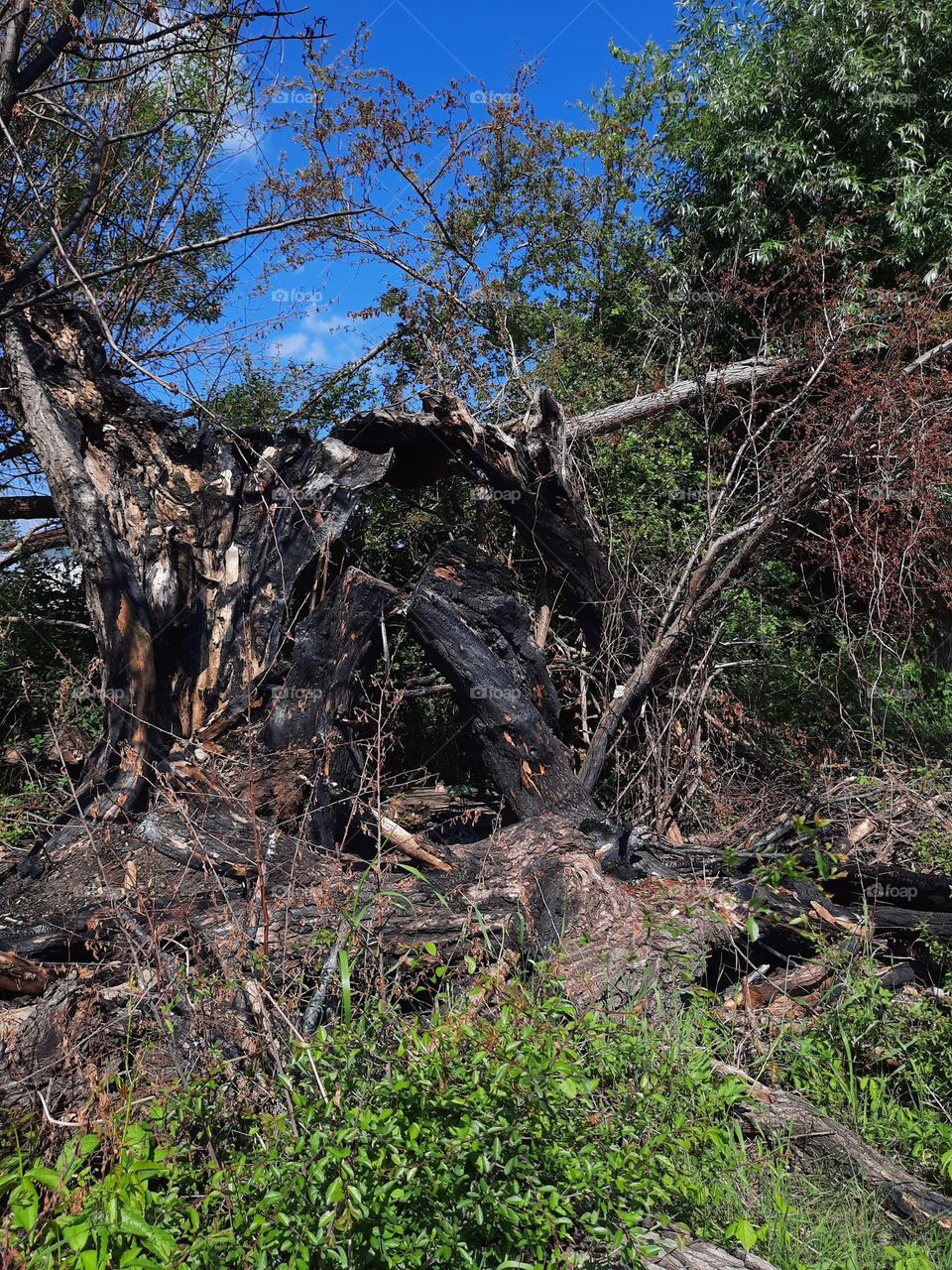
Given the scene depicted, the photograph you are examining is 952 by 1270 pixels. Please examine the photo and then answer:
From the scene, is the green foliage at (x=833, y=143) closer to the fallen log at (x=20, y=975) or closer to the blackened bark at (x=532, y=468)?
the blackened bark at (x=532, y=468)

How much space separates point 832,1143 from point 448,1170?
1704mm

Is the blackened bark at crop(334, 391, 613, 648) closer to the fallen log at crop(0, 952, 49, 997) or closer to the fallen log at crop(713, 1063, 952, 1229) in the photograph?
the fallen log at crop(713, 1063, 952, 1229)

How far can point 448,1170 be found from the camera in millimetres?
2211

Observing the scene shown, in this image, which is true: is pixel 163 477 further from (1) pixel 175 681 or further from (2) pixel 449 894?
(2) pixel 449 894

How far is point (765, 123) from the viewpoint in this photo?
32.1ft

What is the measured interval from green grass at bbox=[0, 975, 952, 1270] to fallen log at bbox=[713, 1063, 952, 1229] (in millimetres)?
81

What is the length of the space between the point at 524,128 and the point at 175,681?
8.22 meters

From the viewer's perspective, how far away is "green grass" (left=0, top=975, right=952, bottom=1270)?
6.93 feet

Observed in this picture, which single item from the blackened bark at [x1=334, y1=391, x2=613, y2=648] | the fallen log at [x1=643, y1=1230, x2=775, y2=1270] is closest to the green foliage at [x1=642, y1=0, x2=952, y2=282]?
the blackened bark at [x1=334, y1=391, x2=613, y2=648]

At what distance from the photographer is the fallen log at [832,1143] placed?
3023 millimetres

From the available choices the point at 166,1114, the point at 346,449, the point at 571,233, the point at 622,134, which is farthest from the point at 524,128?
the point at 166,1114

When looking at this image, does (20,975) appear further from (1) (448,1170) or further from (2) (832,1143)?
(2) (832,1143)

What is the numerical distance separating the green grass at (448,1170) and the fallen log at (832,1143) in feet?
0.27

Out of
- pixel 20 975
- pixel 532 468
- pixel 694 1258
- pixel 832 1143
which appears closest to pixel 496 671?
pixel 532 468
